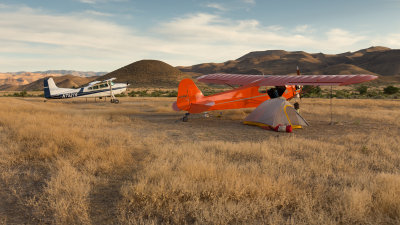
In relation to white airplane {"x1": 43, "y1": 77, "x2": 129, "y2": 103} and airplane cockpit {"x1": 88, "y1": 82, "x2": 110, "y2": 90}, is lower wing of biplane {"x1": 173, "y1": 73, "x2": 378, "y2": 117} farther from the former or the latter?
airplane cockpit {"x1": 88, "y1": 82, "x2": 110, "y2": 90}

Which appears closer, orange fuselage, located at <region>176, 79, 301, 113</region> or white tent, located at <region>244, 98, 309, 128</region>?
white tent, located at <region>244, 98, 309, 128</region>

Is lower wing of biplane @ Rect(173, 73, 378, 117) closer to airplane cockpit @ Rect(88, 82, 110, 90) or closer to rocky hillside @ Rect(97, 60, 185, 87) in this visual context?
airplane cockpit @ Rect(88, 82, 110, 90)

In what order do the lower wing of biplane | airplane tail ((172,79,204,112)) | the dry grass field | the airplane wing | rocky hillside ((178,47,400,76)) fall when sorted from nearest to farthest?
1. the dry grass field
2. the airplane wing
3. the lower wing of biplane
4. airplane tail ((172,79,204,112))
5. rocky hillside ((178,47,400,76))

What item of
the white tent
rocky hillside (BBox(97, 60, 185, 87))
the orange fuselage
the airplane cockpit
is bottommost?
the white tent

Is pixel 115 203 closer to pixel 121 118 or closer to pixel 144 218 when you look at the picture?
pixel 144 218

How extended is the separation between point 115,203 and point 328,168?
4.36m

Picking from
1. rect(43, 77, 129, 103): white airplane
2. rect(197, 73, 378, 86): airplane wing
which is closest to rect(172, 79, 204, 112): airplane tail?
rect(197, 73, 378, 86): airplane wing

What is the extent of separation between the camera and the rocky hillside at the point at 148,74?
9350cm

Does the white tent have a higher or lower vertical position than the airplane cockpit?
lower

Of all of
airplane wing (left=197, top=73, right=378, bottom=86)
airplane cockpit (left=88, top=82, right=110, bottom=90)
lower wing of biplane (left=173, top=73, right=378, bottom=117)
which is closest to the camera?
airplane wing (left=197, top=73, right=378, bottom=86)

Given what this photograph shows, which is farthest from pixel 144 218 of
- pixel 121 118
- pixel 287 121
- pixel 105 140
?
pixel 121 118

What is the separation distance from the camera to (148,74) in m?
103

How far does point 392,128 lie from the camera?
10.4 m

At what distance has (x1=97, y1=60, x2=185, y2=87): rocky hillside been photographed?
93500 mm
